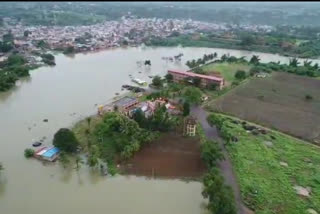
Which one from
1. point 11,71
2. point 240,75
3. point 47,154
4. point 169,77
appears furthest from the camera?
point 11,71

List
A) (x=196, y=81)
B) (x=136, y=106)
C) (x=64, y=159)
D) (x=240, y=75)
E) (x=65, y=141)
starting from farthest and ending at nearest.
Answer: (x=240, y=75)
(x=196, y=81)
(x=136, y=106)
(x=65, y=141)
(x=64, y=159)

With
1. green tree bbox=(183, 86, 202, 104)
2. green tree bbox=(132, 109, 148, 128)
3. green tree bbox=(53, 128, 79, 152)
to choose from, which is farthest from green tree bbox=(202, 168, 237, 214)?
green tree bbox=(183, 86, 202, 104)

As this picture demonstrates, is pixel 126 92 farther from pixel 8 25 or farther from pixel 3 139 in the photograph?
pixel 8 25

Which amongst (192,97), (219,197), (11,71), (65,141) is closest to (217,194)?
(219,197)

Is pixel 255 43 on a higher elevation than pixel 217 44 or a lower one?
higher

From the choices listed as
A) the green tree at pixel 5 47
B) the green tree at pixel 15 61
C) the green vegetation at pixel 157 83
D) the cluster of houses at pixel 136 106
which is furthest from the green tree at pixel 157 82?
the green tree at pixel 5 47

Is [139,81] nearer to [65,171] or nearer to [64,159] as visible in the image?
[64,159]

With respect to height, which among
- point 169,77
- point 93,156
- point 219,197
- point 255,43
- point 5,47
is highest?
point 5,47
